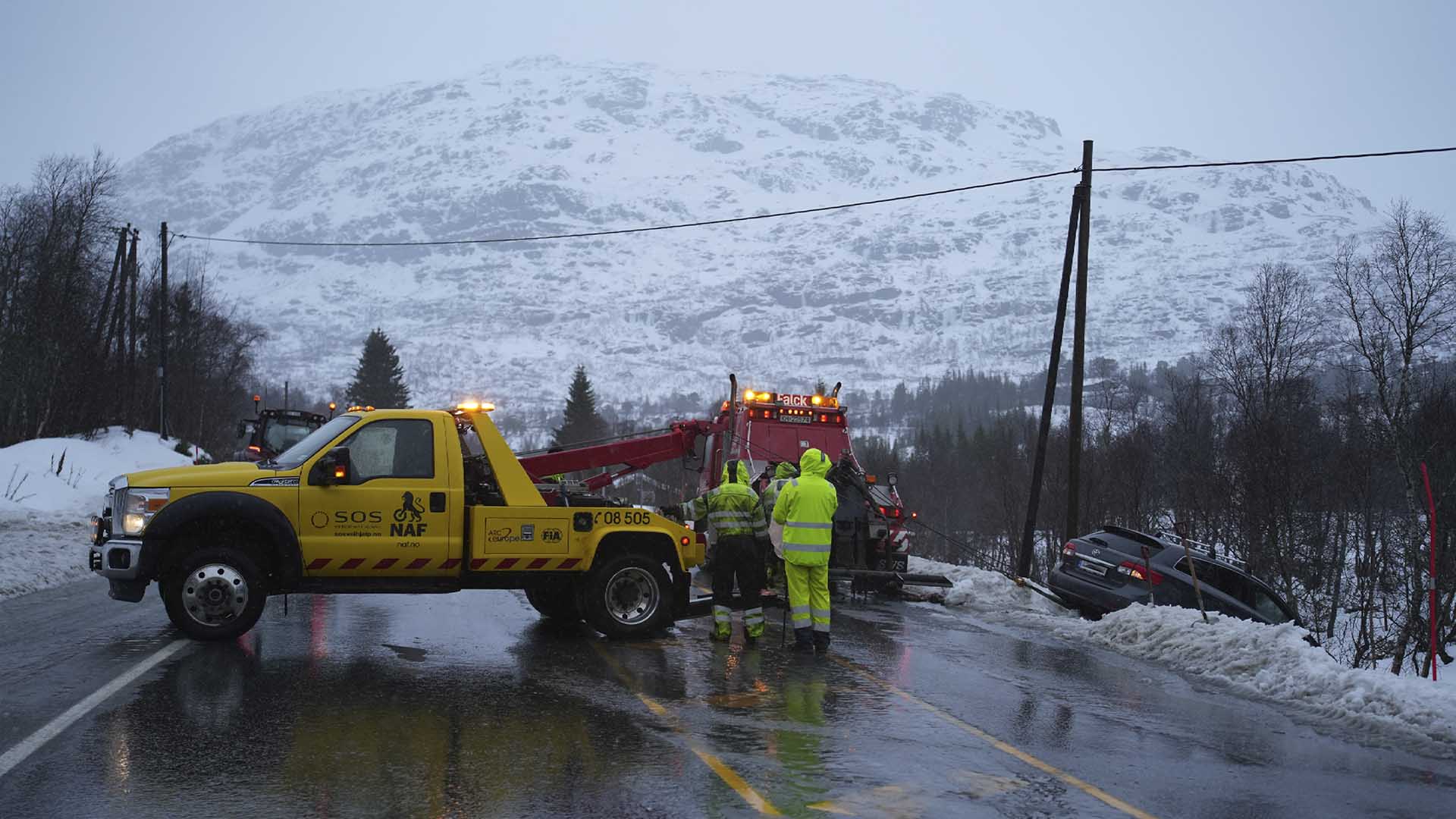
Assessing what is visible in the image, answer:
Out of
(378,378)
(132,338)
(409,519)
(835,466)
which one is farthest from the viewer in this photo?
(378,378)

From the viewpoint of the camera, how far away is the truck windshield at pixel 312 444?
33.6 ft

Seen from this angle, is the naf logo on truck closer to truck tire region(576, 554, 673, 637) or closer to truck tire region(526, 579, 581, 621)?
truck tire region(526, 579, 581, 621)

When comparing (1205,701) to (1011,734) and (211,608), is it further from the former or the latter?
(211,608)

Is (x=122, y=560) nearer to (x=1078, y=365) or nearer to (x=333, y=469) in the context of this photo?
(x=333, y=469)

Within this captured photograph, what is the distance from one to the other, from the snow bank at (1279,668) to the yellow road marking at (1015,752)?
314cm

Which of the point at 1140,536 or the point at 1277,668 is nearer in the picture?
the point at 1277,668

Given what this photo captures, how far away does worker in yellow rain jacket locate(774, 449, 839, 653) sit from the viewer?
1130cm

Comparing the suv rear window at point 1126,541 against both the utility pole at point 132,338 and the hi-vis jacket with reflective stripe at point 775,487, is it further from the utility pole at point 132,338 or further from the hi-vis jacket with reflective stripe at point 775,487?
the utility pole at point 132,338

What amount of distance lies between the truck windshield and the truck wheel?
2.87 feet

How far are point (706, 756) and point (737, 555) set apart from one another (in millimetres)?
5046

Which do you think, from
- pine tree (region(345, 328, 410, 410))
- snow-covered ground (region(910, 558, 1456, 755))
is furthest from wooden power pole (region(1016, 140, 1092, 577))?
pine tree (region(345, 328, 410, 410))

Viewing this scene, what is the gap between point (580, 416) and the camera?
341 ft

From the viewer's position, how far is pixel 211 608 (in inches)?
386

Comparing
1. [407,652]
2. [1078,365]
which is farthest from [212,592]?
[1078,365]
